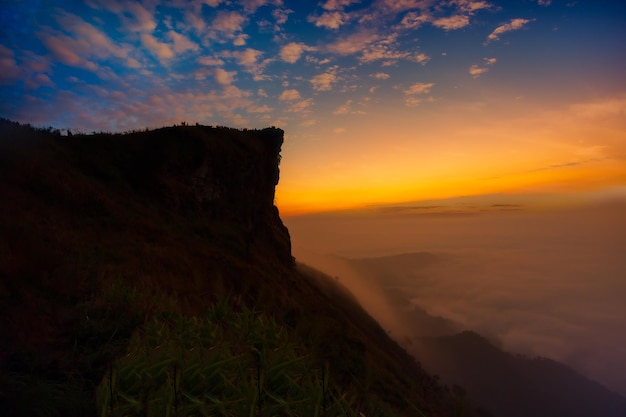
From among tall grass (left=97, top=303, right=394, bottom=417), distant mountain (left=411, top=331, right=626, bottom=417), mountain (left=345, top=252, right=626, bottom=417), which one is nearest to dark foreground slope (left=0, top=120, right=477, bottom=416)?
tall grass (left=97, top=303, right=394, bottom=417)

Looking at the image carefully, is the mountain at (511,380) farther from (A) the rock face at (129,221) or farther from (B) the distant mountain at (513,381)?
(A) the rock face at (129,221)

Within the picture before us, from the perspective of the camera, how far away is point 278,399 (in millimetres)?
2852

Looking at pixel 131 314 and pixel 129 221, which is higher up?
pixel 129 221

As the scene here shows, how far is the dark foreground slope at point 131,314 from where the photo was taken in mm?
2912

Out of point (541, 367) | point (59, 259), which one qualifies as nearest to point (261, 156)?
point (59, 259)

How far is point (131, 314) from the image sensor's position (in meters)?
4.91

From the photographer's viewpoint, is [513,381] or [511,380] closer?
[513,381]

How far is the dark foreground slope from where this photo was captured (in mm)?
2912

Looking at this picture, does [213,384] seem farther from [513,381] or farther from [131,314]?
[513,381]

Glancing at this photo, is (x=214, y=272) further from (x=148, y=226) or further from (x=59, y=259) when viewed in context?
(x=59, y=259)

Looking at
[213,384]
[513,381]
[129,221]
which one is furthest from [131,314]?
[513,381]

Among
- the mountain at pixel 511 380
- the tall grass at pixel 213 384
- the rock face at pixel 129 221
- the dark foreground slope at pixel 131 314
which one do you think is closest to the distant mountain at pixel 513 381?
the mountain at pixel 511 380

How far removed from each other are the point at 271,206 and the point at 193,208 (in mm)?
10476

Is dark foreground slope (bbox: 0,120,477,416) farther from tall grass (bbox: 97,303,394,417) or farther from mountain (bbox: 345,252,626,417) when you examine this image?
mountain (bbox: 345,252,626,417)
